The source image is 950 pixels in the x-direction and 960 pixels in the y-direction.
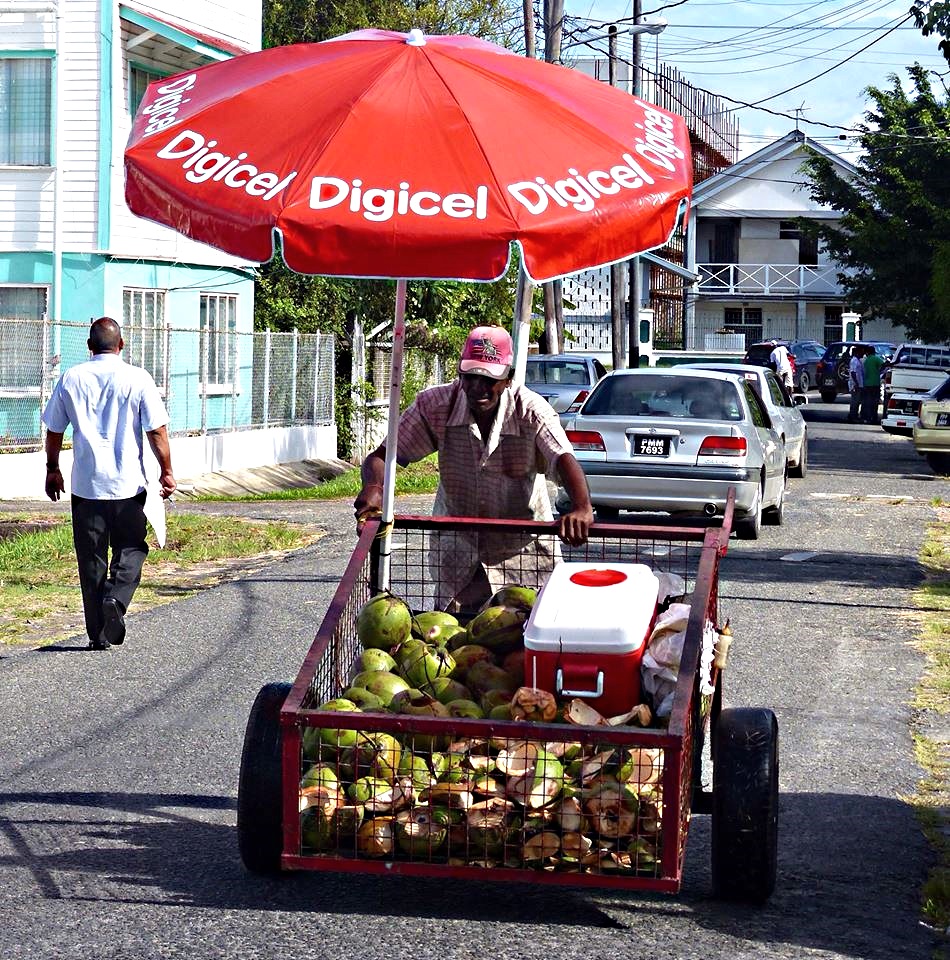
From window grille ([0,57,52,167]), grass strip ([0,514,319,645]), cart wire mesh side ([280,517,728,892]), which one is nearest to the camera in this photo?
cart wire mesh side ([280,517,728,892])

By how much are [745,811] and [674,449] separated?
429 inches


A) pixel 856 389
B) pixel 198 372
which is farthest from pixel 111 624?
pixel 856 389

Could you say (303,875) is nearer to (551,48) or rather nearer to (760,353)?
(551,48)

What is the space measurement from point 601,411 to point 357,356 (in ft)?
40.1

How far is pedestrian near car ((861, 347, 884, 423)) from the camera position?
4091cm

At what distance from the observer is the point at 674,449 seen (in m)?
15.9

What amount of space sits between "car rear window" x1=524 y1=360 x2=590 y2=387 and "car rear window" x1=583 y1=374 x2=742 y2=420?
10142mm

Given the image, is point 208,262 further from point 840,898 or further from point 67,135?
point 840,898

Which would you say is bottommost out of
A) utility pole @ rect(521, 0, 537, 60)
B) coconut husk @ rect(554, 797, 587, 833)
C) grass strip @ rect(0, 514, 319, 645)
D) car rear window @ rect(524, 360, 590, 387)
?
grass strip @ rect(0, 514, 319, 645)

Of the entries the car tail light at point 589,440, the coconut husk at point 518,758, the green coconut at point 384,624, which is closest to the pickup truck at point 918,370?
the car tail light at point 589,440

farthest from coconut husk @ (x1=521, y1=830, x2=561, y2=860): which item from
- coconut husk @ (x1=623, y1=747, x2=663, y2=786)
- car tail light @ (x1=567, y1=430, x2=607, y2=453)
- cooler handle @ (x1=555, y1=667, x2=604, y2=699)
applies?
car tail light @ (x1=567, y1=430, x2=607, y2=453)

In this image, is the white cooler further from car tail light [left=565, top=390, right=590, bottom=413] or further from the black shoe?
car tail light [left=565, top=390, right=590, bottom=413]

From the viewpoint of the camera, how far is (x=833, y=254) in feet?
159

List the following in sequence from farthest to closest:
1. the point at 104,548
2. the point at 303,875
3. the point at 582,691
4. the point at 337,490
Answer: the point at 337,490 < the point at 104,548 < the point at 303,875 < the point at 582,691
